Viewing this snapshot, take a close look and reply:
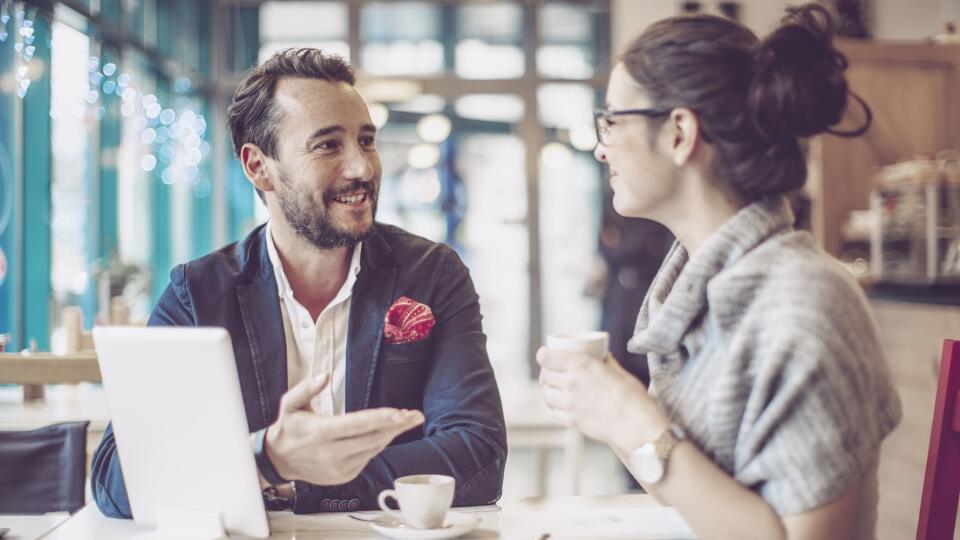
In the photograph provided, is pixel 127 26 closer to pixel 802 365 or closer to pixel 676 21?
pixel 676 21

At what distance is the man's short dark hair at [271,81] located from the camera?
2.15 meters

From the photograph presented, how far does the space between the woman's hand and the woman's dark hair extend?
1.11 ft

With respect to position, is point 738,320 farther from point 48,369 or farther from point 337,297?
point 48,369

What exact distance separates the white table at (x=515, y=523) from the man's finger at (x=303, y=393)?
0.70 feet

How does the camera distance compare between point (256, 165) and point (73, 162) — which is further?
point (73, 162)

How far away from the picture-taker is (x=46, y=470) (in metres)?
1.91

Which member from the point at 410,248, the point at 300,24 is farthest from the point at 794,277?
the point at 300,24

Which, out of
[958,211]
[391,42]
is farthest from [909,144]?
[391,42]

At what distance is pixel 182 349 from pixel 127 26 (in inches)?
194


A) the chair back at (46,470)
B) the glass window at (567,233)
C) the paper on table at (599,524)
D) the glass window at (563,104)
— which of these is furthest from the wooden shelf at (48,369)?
the glass window at (563,104)

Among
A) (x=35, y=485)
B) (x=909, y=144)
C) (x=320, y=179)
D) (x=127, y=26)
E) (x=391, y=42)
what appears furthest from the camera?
(x=391, y=42)

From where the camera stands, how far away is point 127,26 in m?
5.66


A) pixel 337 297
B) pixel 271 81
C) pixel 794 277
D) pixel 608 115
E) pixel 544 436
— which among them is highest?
pixel 271 81

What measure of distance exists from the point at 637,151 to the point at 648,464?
464mm
